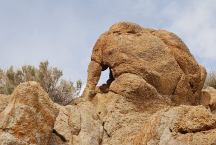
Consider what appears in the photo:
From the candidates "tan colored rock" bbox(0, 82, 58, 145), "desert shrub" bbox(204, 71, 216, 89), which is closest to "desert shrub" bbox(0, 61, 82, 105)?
"desert shrub" bbox(204, 71, 216, 89)

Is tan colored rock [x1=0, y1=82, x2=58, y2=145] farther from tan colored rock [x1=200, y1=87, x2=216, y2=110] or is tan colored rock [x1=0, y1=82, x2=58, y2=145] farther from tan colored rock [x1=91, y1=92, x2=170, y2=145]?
tan colored rock [x1=200, y1=87, x2=216, y2=110]

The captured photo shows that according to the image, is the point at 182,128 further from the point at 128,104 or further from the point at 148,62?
the point at 148,62

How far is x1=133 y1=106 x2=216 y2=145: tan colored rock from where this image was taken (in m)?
6.61

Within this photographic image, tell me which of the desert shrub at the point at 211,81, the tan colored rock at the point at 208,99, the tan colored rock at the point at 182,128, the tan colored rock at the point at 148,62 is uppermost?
the desert shrub at the point at 211,81

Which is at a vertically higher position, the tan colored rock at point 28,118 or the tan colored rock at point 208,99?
the tan colored rock at point 208,99

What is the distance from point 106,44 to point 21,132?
4091 mm

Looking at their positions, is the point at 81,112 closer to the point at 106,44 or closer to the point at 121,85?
the point at 121,85

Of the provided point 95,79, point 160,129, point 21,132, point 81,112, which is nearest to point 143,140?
point 160,129

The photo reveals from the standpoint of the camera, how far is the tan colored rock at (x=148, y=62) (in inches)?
424

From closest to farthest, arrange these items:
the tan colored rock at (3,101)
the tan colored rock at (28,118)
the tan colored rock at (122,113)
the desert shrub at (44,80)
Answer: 1. the tan colored rock at (28,118)
2. the tan colored rock at (3,101)
3. the tan colored rock at (122,113)
4. the desert shrub at (44,80)

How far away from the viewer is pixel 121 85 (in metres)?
10.3

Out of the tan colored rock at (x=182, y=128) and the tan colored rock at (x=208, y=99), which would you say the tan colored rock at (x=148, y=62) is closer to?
the tan colored rock at (x=208, y=99)

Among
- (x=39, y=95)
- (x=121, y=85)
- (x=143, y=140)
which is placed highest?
(x=121, y=85)

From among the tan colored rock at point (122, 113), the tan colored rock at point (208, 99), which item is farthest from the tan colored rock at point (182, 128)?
the tan colored rock at point (208, 99)
